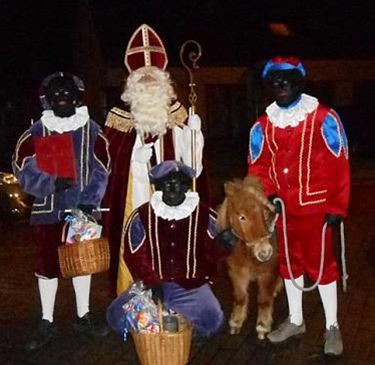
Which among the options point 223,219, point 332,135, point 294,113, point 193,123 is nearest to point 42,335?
point 223,219

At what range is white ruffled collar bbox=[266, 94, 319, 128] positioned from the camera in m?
5.36

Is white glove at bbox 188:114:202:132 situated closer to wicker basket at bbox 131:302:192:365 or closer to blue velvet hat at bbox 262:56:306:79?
blue velvet hat at bbox 262:56:306:79

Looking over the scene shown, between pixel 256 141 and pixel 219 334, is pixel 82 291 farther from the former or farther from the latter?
pixel 256 141

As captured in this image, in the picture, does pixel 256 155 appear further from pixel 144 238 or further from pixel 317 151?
pixel 144 238

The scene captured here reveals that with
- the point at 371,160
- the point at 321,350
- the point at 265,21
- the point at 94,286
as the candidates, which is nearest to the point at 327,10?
the point at 265,21

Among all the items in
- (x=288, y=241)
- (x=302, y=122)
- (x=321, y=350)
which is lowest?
(x=321, y=350)

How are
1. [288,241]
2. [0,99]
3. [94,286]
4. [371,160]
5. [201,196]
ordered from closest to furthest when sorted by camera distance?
[288,241] < [201,196] < [94,286] < [371,160] < [0,99]

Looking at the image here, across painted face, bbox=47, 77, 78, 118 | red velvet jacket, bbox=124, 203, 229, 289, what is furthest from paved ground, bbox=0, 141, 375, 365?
painted face, bbox=47, 77, 78, 118

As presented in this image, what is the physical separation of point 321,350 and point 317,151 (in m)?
1.42

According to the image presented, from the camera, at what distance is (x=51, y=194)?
5.70 meters

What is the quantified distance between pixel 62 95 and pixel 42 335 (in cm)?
177

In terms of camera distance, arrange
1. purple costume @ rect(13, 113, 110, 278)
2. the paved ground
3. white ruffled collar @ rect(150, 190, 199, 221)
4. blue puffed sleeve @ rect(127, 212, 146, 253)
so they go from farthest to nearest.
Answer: purple costume @ rect(13, 113, 110, 278), the paved ground, blue puffed sleeve @ rect(127, 212, 146, 253), white ruffled collar @ rect(150, 190, 199, 221)

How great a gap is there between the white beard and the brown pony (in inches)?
31.1

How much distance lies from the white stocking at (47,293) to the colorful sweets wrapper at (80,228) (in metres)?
0.46
